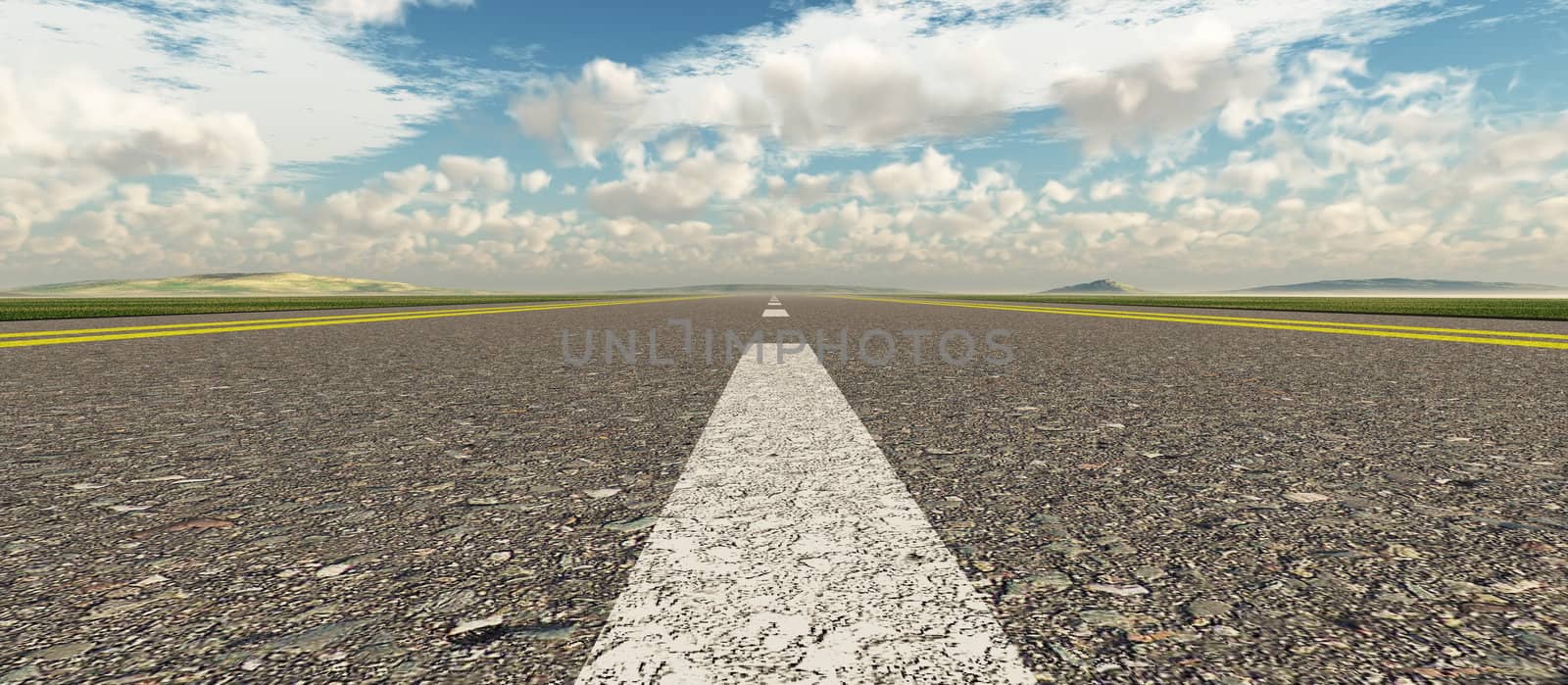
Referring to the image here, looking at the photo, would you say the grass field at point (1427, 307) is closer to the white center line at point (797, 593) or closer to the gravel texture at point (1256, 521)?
the gravel texture at point (1256, 521)

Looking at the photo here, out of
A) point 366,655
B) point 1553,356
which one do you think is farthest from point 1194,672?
point 1553,356

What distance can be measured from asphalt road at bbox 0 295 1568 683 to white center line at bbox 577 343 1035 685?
0.27 ft

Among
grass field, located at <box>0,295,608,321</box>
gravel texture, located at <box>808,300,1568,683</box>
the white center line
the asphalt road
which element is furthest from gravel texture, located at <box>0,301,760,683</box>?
grass field, located at <box>0,295,608,321</box>

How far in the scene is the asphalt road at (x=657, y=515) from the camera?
1.69 meters

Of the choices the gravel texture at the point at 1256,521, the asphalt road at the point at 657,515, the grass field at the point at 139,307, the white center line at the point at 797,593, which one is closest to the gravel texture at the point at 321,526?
the asphalt road at the point at 657,515

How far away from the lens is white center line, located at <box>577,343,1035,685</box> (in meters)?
1.59

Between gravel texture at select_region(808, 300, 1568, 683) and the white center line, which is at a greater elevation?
gravel texture at select_region(808, 300, 1568, 683)

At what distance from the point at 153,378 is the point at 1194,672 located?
23.4 feet

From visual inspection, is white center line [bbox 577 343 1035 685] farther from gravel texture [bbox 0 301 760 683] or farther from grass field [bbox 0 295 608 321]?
grass field [bbox 0 295 608 321]

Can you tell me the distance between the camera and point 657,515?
8.61 feet

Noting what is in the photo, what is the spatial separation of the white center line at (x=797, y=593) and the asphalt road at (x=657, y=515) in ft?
0.27

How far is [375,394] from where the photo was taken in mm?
5527

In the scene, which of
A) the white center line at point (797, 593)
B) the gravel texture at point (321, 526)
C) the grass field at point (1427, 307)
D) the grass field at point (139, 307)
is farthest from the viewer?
the grass field at point (1427, 307)

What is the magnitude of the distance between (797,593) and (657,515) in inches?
31.2
